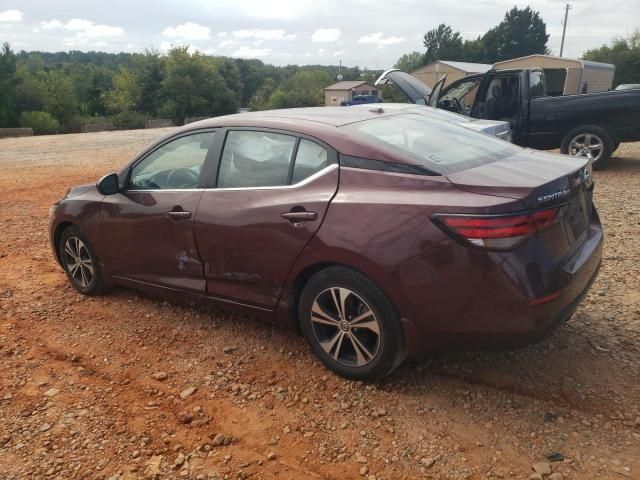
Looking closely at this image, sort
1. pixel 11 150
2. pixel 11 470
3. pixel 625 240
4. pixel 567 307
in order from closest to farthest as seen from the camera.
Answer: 1. pixel 11 470
2. pixel 567 307
3. pixel 625 240
4. pixel 11 150

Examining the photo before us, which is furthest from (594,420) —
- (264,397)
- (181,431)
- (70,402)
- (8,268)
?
(8,268)

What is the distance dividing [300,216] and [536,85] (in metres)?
8.34

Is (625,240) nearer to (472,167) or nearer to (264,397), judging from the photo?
(472,167)

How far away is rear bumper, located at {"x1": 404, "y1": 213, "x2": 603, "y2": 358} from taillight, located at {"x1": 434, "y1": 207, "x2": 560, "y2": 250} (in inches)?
4.7

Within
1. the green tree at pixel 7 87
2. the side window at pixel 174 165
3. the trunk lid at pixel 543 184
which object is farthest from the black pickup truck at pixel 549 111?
the green tree at pixel 7 87

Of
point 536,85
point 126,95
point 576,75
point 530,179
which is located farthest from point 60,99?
point 530,179

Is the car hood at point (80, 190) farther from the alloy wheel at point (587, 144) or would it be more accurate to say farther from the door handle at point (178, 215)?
the alloy wheel at point (587, 144)

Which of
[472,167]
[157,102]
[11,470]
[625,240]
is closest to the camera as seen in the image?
[11,470]

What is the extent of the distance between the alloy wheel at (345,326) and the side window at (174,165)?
1.31 metres

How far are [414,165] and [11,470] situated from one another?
2546mm

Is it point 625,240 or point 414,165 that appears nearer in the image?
point 414,165

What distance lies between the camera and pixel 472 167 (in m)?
2.92

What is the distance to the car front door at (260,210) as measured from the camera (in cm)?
303

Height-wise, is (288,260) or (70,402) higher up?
(288,260)
